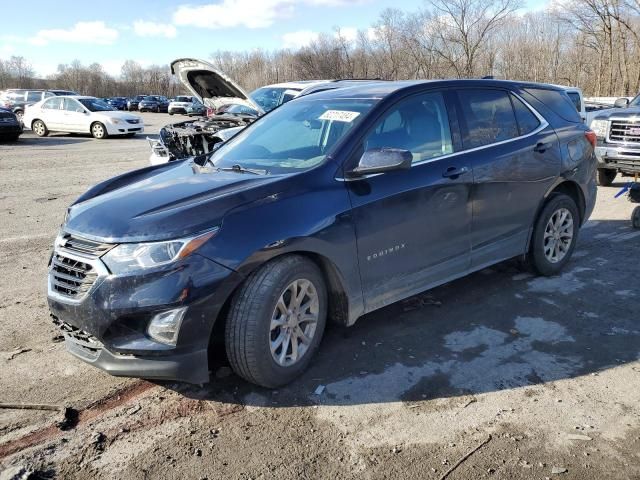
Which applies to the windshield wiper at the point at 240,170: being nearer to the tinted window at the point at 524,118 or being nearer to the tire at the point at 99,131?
the tinted window at the point at 524,118

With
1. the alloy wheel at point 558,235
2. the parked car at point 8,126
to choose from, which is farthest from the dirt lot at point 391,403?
the parked car at point 8,126

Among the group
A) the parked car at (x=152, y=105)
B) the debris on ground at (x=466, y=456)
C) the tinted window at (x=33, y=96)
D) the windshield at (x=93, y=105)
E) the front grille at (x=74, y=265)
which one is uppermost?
the parked car at (x=152, y=105)

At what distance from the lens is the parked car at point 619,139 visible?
9289 mm

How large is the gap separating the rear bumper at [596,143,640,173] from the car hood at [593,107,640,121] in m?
0.51

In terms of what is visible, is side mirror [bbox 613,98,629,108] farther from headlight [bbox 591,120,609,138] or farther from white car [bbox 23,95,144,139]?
white car [bbox 23,95,144,139]

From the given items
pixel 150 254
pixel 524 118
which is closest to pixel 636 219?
pixel 524 118

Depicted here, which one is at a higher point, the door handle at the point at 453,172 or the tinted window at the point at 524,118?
the tinted window at the point at 524,118

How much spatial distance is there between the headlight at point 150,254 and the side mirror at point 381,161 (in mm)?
1168

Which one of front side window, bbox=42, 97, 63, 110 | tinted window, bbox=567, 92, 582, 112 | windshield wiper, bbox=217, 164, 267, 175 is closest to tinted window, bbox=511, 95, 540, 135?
windshield wiper, bbox=217, 164, 267, 175

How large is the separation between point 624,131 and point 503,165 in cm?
635

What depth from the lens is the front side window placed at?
2202cm

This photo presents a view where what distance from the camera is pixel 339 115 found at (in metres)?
3.97

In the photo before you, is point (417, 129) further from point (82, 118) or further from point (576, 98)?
point (82, 118)

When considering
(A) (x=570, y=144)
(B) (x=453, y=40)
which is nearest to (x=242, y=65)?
(B) (x=453, y=40)
